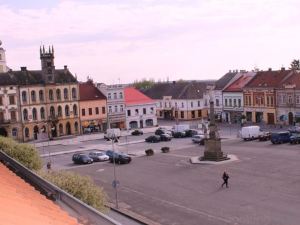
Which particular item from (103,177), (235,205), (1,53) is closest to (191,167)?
(103,177)

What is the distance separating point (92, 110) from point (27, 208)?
69.5 metres

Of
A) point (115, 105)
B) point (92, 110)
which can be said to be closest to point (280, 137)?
point (115, 105)

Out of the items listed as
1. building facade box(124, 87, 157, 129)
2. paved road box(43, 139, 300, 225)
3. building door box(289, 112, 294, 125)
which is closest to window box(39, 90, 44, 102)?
building facade box(124, 87, 157, 129)

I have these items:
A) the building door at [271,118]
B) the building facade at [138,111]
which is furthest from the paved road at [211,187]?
the building facade at [138,111]

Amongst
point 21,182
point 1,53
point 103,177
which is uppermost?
point 1,53

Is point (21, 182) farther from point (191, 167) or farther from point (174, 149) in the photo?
point (174, 149)

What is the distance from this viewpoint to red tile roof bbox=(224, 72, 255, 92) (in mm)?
82938

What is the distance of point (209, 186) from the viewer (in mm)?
33781

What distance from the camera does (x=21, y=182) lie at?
13.4m

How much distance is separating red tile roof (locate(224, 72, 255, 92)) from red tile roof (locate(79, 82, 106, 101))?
22595mm

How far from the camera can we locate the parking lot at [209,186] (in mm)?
26141

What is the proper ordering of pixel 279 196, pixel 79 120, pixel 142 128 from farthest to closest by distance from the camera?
pixel 142 128, pixel 79 120, pixel 279 196

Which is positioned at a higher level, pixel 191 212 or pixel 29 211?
pixel 29 211

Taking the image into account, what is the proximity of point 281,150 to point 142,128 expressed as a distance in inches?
1492
